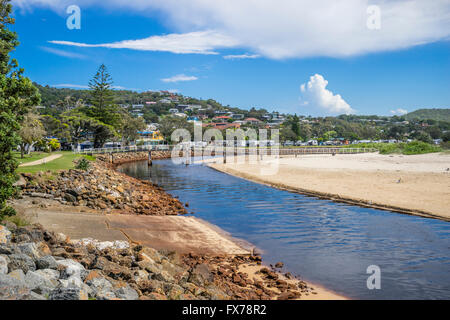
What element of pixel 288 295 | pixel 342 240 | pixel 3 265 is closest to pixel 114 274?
pixel 3 265

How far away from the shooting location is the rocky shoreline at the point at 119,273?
574 centimetres

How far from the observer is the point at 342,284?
377 inches

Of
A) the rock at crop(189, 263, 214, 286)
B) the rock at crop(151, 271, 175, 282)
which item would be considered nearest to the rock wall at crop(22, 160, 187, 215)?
the rock at crop(189, 263, 214, 286)

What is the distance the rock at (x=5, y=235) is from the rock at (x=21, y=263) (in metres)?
1.08

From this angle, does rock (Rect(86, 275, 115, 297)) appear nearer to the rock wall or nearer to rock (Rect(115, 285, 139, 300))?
rock (Rect(115, 285, 139, 300))

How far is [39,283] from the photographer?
571 cm

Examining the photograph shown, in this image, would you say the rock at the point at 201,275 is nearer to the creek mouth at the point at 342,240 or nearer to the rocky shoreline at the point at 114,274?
the rocky shoreline at the point at 114,274

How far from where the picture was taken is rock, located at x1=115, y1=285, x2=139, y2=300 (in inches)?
237

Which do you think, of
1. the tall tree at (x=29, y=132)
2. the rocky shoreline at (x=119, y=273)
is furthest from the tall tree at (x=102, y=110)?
the rocky shoreline at (x=119, y=273)

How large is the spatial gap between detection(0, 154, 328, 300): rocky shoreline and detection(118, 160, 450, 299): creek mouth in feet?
4.77

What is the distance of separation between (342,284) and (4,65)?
12017mm

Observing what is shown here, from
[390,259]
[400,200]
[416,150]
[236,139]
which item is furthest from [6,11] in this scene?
[236,139]

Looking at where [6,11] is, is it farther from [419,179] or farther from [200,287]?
[419,179]

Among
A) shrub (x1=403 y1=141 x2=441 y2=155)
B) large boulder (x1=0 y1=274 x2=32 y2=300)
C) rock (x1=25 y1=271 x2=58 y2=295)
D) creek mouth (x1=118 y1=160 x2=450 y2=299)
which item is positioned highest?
shrub (x1=403 y1=141 x2=441 y2=155)
